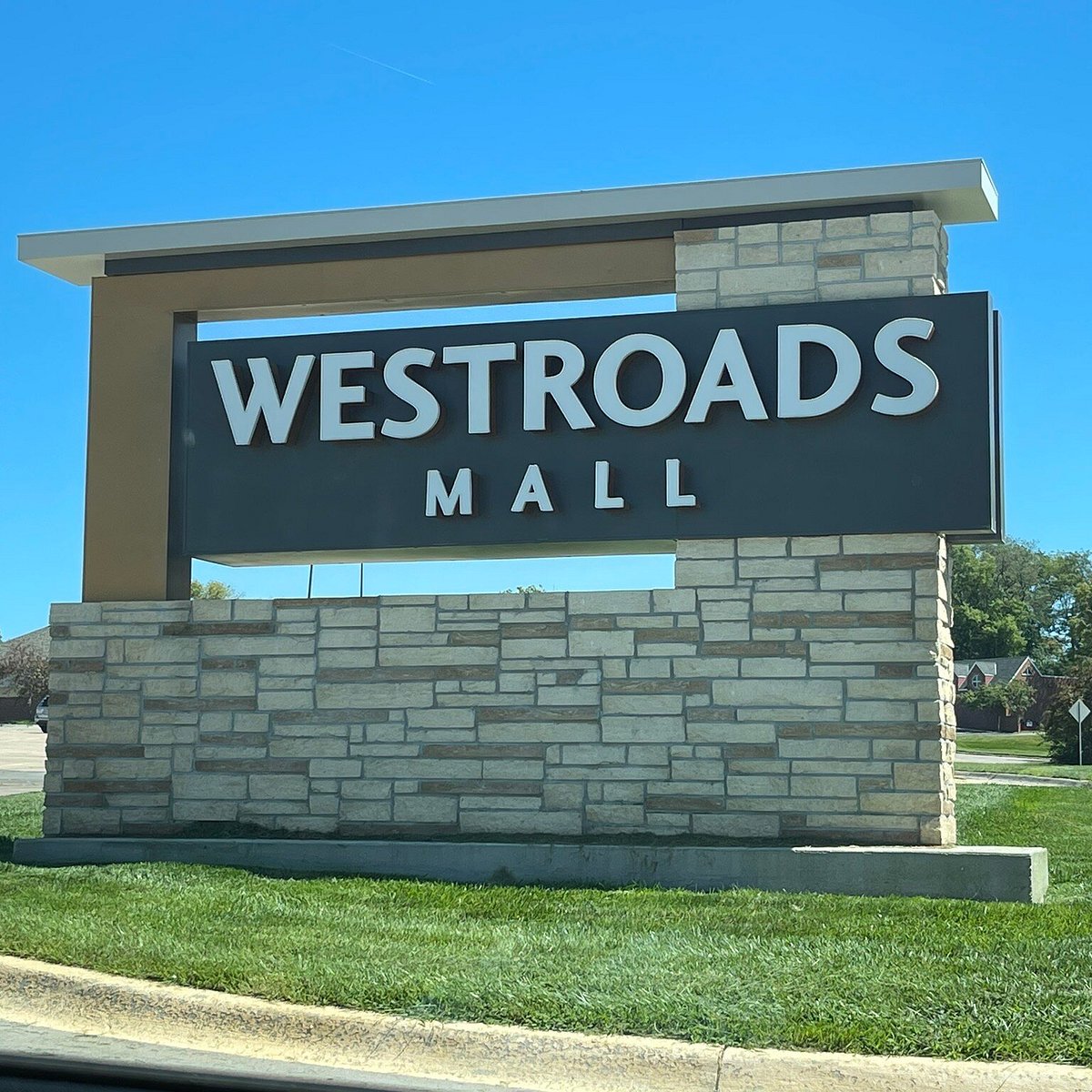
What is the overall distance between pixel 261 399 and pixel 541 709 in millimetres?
3709

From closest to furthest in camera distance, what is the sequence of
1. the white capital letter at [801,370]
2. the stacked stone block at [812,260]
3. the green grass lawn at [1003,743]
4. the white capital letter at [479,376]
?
1. the white capital letter at [801,370]
2. the stacked stone block at [812,260]
3. the white capital letter at [479,376]
4. the green grass lawn at [1003,743]

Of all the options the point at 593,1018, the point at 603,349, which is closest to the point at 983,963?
the point at 593,1018

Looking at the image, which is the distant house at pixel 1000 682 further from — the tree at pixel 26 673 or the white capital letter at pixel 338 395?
the white capital letter at pixel 338 395

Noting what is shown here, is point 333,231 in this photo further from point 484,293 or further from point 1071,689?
point 1071,689

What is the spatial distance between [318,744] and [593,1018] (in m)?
6.15

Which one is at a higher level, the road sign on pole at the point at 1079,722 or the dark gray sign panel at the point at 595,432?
the dark gray sign panel at the point at 595,432

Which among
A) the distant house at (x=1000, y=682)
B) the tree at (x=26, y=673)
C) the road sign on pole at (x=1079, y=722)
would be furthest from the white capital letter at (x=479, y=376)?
the distant house at (x=1000, y=682)

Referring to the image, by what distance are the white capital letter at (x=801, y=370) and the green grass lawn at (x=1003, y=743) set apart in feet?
138

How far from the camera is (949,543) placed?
1159cm

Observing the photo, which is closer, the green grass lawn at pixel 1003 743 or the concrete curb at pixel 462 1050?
the concrete curb at pixel 462 1050

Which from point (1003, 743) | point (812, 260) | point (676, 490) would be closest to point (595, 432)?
point (676, 490)

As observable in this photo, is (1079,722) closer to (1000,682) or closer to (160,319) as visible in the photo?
(160,319)

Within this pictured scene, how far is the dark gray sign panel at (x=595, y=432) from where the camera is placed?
11.1 meters

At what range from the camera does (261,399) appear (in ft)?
40.7
